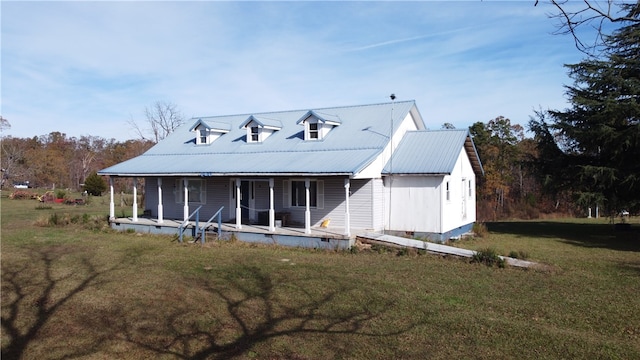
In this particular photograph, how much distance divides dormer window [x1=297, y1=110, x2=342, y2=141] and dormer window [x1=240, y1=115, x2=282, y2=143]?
190 centimetres

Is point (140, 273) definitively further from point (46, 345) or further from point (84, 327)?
point (46, 345)

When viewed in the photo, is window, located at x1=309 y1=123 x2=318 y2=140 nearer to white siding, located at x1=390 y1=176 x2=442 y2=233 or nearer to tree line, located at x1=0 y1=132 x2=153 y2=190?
white siding, located at x1=390 y1=176 x2=442 y2=233

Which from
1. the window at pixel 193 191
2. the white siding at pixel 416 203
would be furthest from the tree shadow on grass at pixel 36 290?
the white siding at pixel 416 203

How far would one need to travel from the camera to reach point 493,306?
966 cm

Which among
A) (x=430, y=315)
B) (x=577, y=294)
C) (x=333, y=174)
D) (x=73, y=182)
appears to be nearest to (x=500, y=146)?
(x=333, y=174)

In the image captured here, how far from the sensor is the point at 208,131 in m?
24.8

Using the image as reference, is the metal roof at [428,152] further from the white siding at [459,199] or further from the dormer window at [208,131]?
the dormer window at [208,131]

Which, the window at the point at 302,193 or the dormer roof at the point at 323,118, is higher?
the dormer roof at the point at 323,118

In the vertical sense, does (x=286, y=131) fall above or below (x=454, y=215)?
above

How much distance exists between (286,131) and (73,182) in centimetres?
6779

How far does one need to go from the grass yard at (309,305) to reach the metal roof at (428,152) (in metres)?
3.99

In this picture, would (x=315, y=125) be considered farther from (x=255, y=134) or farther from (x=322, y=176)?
(x=322, y=176)

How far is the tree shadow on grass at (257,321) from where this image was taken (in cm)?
762

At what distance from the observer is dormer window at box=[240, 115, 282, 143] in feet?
75.4
